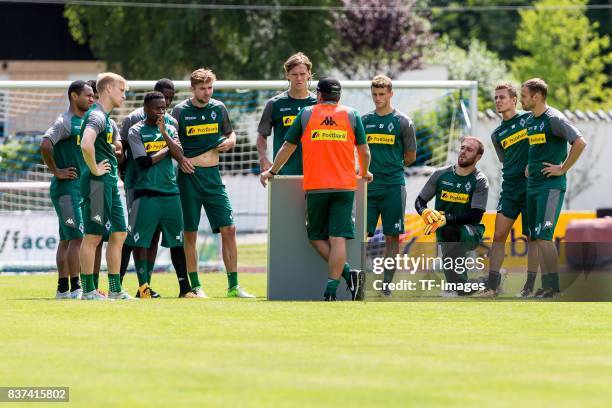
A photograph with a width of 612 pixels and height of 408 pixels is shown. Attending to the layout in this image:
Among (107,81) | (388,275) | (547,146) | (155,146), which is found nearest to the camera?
(388,275)

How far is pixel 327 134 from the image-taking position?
1391 centimetres

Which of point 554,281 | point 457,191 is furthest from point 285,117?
point 554,281

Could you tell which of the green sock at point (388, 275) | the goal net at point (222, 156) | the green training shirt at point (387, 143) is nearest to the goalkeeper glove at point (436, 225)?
the green training shirt at point (387, 143)

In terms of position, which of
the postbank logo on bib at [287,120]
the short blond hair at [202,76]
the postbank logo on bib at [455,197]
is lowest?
the postbank logo on bib at [455,197]

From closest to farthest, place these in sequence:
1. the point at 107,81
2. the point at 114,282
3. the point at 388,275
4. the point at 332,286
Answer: the point at 388,275 → the point at 332,286 → the point at 107,81 → the point at 114,282

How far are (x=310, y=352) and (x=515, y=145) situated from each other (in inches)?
238

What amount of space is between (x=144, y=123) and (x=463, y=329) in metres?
4.82

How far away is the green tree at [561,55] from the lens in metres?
61.7

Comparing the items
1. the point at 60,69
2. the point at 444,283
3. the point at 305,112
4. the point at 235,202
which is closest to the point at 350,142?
the point at 305,112

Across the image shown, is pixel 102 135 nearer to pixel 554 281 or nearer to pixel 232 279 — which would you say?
pixel 232 279

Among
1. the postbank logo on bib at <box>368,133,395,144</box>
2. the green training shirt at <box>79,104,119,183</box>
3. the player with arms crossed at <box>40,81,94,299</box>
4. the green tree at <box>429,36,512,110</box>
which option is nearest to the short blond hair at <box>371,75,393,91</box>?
the postbank logo on bib at <box>368,133,395,144</box>

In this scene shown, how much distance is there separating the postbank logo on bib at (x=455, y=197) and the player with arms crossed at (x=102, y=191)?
137 inches

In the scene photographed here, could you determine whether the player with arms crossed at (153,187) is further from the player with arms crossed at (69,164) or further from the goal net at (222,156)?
the goal net at (222,156)

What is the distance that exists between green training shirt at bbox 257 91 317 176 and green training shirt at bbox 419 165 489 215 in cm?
167
